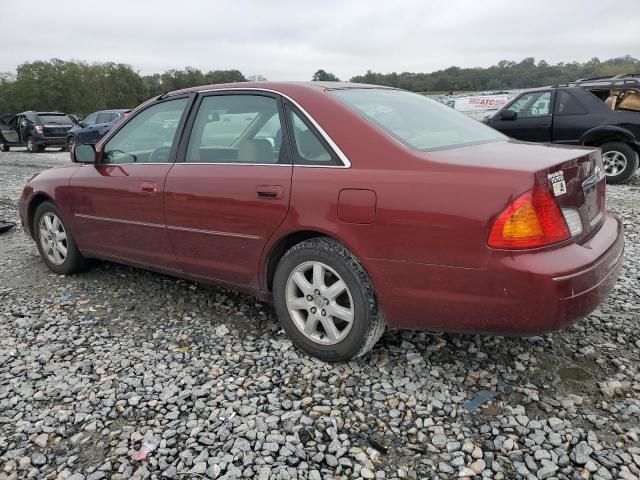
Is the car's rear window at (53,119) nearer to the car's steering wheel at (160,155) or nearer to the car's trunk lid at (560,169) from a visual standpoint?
the car's steering wheel at (160,155)

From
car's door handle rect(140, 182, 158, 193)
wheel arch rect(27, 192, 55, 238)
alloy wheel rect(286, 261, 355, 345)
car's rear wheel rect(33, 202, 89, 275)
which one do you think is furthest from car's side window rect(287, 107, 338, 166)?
wheel arch rect(27, 192, 55, 238)

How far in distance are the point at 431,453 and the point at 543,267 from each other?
94cm

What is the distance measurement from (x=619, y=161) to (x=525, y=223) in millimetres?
7359

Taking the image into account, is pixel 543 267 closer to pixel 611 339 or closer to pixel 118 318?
pixel 611 339

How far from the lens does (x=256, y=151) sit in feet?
10.5

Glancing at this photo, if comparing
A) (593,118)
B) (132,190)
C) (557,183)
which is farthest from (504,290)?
(593,118)

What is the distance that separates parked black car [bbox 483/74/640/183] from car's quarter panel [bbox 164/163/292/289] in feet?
19.3

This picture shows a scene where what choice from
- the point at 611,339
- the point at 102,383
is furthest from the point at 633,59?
the point at 102,383

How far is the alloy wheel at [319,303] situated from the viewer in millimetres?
2869

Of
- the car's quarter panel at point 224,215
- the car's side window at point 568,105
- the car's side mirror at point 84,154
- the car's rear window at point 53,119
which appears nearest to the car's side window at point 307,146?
the car's quarter panel at point 224,215

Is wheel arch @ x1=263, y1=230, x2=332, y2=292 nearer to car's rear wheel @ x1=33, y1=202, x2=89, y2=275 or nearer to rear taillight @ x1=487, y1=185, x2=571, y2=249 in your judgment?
rear taillight @ x1=487, y1=185, x2=571, y2=249

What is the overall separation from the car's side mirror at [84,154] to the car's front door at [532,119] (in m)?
6.53

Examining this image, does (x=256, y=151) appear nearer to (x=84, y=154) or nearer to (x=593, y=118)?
(x=84, y=154)

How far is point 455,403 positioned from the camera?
2596 millimetres
